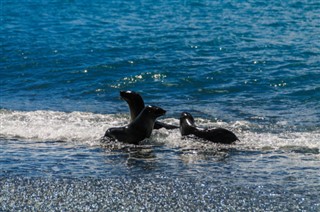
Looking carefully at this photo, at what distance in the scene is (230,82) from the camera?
58.1 ft

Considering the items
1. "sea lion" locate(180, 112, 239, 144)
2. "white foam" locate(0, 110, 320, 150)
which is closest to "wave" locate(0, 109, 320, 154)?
"white foam" locate(0, 110, 320, 150)

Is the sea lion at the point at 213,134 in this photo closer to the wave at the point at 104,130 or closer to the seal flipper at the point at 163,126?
the wave at the point at 104,130

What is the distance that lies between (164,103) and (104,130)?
10.1 feet

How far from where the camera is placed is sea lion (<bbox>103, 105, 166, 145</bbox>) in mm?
12133

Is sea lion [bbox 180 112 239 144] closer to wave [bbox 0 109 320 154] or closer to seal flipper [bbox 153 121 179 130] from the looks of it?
wave [bbox 0 109 320 154]

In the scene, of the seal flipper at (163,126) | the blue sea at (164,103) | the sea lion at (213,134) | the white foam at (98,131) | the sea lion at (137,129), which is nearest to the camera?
the blue sea at (164,103)

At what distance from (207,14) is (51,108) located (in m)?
14.5

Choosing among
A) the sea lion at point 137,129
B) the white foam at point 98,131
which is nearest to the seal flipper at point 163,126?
the white foam at point 98,131

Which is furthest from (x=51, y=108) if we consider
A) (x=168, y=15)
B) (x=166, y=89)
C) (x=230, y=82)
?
(x=168, y=15)

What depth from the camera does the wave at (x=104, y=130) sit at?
11836 millimetres

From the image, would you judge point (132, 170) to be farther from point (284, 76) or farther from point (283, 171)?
point (284, 76)

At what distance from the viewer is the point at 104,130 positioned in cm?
1317

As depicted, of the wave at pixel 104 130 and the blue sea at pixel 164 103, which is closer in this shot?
the blue sea at pixel 164 103

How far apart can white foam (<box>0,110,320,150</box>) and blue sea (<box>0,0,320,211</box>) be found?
0.10ft
